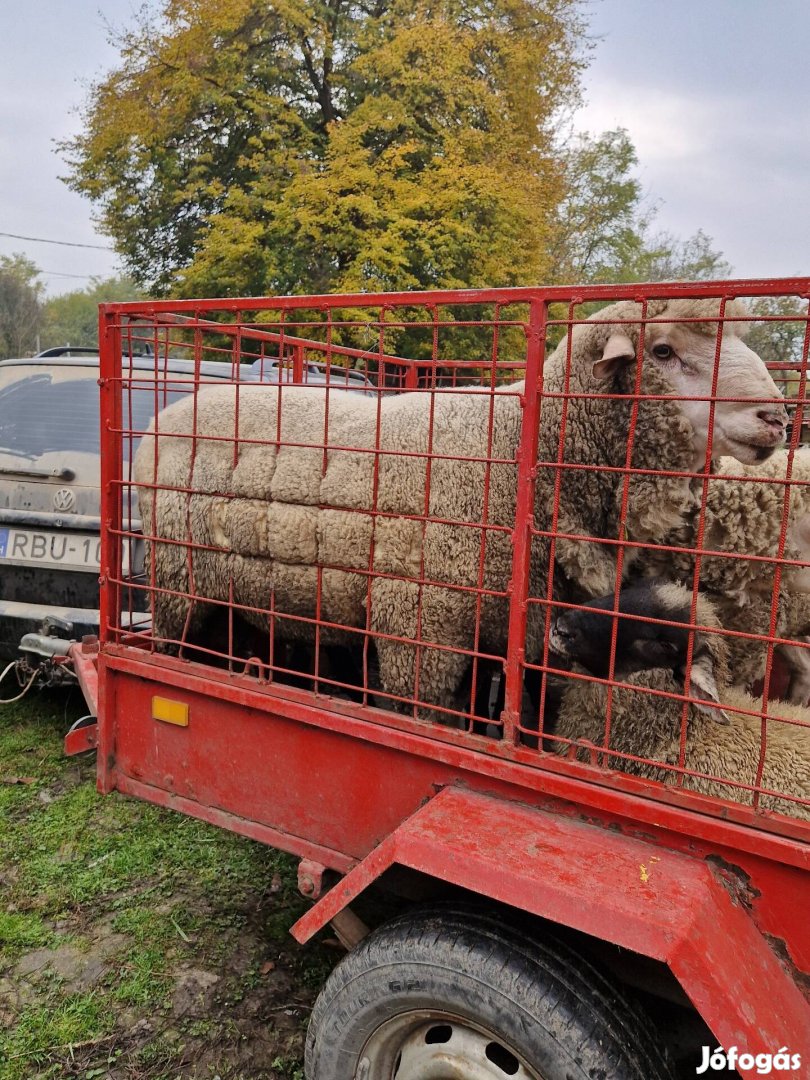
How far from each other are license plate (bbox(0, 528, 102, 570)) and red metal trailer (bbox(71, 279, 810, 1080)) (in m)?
1.27

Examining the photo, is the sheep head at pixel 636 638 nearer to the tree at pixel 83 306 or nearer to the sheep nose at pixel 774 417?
the sheep nose at pixel 774 417

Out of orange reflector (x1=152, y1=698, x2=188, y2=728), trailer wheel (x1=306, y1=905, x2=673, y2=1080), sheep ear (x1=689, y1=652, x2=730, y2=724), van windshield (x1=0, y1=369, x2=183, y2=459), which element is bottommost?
trailer wheel (x1=306, y1=905, x2=673, y2=1080)

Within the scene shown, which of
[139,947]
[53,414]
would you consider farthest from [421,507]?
[53,414]

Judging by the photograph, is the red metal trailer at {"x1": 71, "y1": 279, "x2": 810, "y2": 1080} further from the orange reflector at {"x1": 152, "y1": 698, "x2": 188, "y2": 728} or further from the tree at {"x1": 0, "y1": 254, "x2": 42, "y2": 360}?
the tree at {"x1": 0, "y1": 254, "x2": 42, "y2": 360}

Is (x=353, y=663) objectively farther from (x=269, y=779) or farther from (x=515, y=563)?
(x=515, y=563)

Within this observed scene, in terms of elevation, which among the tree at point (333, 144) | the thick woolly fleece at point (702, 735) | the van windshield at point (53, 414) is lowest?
the thick woolly fleece at point (702, 735)

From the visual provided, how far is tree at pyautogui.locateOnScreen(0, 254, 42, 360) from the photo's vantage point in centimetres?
3878

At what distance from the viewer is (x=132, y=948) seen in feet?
9.33

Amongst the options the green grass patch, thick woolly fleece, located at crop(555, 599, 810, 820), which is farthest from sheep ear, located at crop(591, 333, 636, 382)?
the green grass patch

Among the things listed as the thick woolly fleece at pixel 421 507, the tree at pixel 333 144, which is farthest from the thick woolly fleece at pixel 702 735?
the tree at pixel 333 144

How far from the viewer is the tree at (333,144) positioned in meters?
13.3

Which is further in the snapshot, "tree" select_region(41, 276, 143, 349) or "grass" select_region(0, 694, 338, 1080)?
"tree" select_region(41, 276, 143, 349)

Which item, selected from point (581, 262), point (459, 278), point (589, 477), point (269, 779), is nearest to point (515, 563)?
point (589, 477)

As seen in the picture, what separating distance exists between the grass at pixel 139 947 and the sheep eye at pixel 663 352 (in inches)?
95.8
